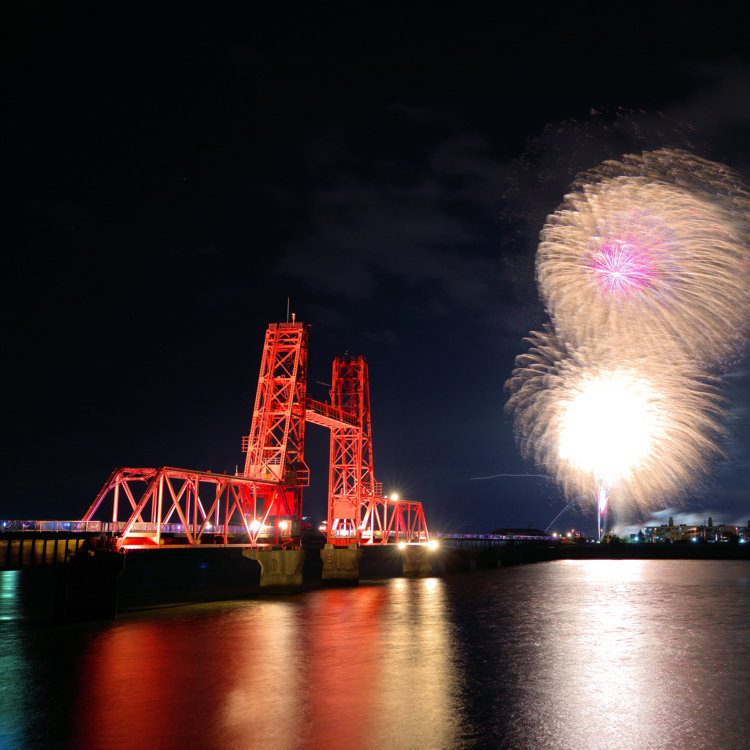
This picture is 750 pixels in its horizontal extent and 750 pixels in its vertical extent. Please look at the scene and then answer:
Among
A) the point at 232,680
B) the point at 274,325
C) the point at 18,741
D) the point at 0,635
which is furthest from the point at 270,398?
the point at 18,741

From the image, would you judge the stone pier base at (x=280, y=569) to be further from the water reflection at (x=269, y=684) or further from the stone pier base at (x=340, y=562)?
the water reflection at (x=269, y=684)

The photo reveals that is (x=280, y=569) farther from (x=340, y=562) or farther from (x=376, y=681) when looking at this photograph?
(x=376, y=681)

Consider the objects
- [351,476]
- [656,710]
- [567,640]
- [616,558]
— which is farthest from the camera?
[616,558]

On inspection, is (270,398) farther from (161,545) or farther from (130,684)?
(130,684)

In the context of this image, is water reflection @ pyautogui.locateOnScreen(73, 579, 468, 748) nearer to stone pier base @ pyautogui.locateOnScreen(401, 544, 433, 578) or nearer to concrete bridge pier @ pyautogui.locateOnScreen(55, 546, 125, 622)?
concrete bridge pier @ pyautogui.locateOnScreen(55, 546, 125, 622)

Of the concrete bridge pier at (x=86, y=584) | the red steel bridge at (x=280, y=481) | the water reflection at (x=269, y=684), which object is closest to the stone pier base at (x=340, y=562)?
the red steel bridge at (x=280, y=481)

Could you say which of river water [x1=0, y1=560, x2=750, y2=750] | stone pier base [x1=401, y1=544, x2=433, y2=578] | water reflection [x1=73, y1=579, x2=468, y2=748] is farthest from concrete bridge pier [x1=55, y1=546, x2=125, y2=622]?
stone pier base [x1=401, y1=544, x2=433, y2=578]

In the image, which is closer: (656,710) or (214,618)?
(656,710)

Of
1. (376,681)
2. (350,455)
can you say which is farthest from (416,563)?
(376,681)
